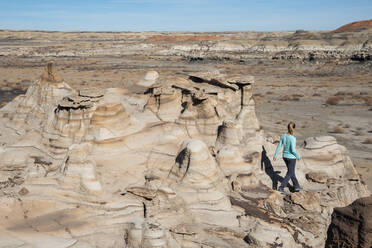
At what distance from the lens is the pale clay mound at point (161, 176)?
19.2 feet

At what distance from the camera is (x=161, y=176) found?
710 centimetres

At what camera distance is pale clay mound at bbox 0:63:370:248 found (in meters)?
5.84

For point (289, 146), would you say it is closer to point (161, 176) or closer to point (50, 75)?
point (161, 176)

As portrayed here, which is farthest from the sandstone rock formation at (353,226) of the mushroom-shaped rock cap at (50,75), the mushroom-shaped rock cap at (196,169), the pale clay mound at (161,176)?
the mushroom-shaped rock cap at (50,75)

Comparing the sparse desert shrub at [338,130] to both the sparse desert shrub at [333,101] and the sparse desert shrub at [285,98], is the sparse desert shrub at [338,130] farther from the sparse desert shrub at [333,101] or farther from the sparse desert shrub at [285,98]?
the sparse desert shrub at [285,98]

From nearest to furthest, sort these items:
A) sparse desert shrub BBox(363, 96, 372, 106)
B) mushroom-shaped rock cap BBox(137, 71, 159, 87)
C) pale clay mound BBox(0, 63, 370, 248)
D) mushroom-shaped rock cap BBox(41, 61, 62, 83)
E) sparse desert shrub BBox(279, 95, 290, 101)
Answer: pale clay mound BBox(0, 63, 370, 248), mushroom-shaped rock cap BBox(41, 61, 62, 83), mushroom-shaped rock cap BBox(137, 71, 159, 87), sparse desert shrub BBox(363, 96, 372, 106), sparse desert shrub BBox(279, 95, 290, 101)

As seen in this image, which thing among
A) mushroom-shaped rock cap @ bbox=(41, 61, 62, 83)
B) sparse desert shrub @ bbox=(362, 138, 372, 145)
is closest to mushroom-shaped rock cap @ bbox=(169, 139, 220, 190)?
mushroom-shaped rock cap @ bbox=(41, 61, 62, 83)

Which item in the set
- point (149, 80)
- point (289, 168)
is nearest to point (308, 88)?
point (149, 80)

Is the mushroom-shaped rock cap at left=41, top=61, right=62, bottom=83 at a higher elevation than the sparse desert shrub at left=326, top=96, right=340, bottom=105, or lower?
higher

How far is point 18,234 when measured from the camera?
215 inches

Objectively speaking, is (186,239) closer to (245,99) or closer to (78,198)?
(78,198)

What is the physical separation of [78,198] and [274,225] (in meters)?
3.65

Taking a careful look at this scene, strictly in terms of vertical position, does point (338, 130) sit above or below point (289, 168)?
below

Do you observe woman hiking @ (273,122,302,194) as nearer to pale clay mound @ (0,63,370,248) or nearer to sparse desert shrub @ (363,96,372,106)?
pale clay mound @ (0,63,370,248)
